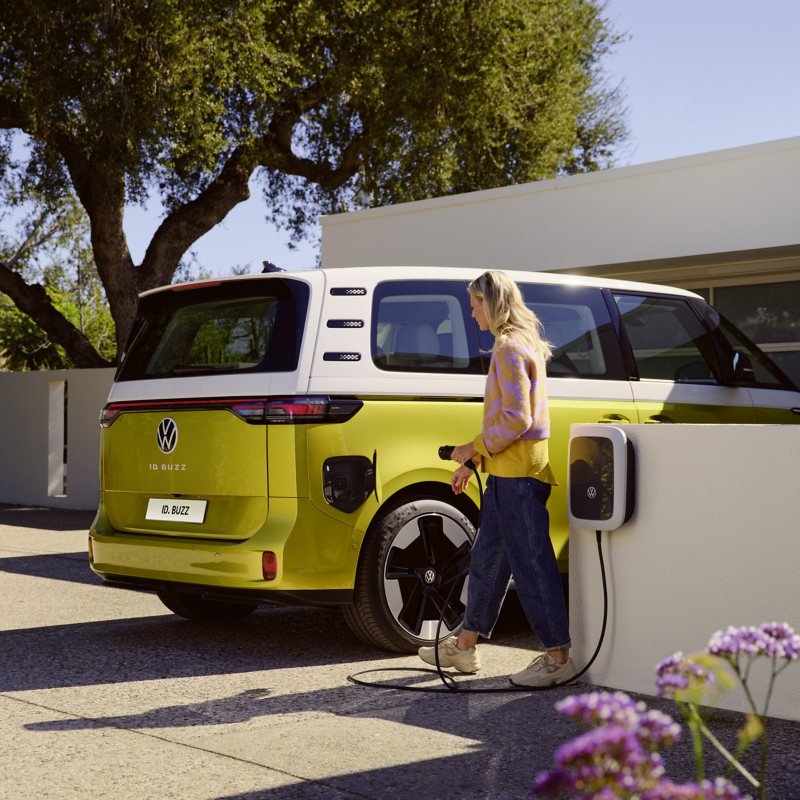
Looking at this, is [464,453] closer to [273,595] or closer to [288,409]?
[288,409]

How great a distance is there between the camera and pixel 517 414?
4.91m

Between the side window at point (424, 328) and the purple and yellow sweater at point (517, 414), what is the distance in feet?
2.73

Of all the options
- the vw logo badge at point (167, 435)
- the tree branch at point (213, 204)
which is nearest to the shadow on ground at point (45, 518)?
the tree branch at point (213, 204)

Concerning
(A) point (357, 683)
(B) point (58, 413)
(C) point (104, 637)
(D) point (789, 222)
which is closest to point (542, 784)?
(A) point (357, 683)

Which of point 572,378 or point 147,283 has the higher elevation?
point 147,283

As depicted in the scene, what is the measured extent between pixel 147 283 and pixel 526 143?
271 inches

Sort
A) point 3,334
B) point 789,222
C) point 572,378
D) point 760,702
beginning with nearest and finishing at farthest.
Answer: point 760,702
point 572,378
point 789,222
point 3,334

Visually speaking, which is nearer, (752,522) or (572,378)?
(752,522)

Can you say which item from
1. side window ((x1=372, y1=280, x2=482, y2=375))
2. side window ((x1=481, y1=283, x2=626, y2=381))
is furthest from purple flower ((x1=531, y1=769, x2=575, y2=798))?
side window ((x1=481, y1=283, x2=626, y2=381))

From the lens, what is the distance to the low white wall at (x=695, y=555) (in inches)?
173

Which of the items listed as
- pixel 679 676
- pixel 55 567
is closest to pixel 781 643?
pixel 679 676

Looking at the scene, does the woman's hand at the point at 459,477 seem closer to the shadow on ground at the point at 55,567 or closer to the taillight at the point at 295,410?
the taillight at the point at 295,410

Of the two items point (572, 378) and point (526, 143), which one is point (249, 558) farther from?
point (526, 143)

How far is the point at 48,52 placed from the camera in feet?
48.2
